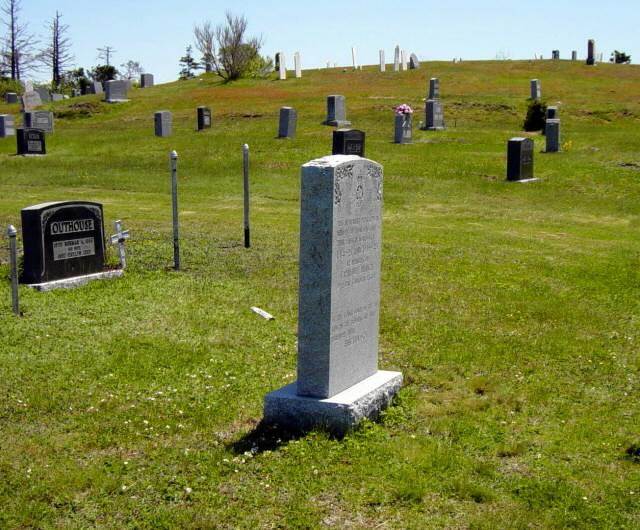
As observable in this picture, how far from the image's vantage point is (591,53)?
61531 mm

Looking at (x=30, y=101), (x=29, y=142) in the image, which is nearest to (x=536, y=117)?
(x=29, y=142)

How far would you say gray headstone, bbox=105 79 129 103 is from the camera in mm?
47281

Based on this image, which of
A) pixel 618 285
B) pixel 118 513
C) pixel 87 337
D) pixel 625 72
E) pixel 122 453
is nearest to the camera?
pixel 118 513

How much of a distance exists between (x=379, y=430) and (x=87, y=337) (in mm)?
3856

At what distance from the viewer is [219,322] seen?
9.59m

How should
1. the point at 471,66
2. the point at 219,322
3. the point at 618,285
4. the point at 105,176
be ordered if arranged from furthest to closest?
the point at 471,66 < the point at 105,176 < the point at 618,285 < the point at 219,322

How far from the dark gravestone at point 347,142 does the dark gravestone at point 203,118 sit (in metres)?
12.1

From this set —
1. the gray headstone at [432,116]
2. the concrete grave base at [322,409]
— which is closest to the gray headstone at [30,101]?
Answer: the gray headstone at [432,116]

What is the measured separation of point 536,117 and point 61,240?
2735 centimetres

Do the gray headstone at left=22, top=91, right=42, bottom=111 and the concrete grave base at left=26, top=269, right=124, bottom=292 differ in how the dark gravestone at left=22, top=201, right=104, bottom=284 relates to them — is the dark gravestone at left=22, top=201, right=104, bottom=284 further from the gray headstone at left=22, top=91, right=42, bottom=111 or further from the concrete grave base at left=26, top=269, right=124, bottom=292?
the gray headstone at left=22, top=91, right=42, bottom=111

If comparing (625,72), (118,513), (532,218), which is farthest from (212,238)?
(625,72)

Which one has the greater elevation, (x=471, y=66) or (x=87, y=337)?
(x=471, y=66)

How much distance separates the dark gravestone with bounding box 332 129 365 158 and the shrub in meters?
11.7

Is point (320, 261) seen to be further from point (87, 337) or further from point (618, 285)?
point (618, 285)
